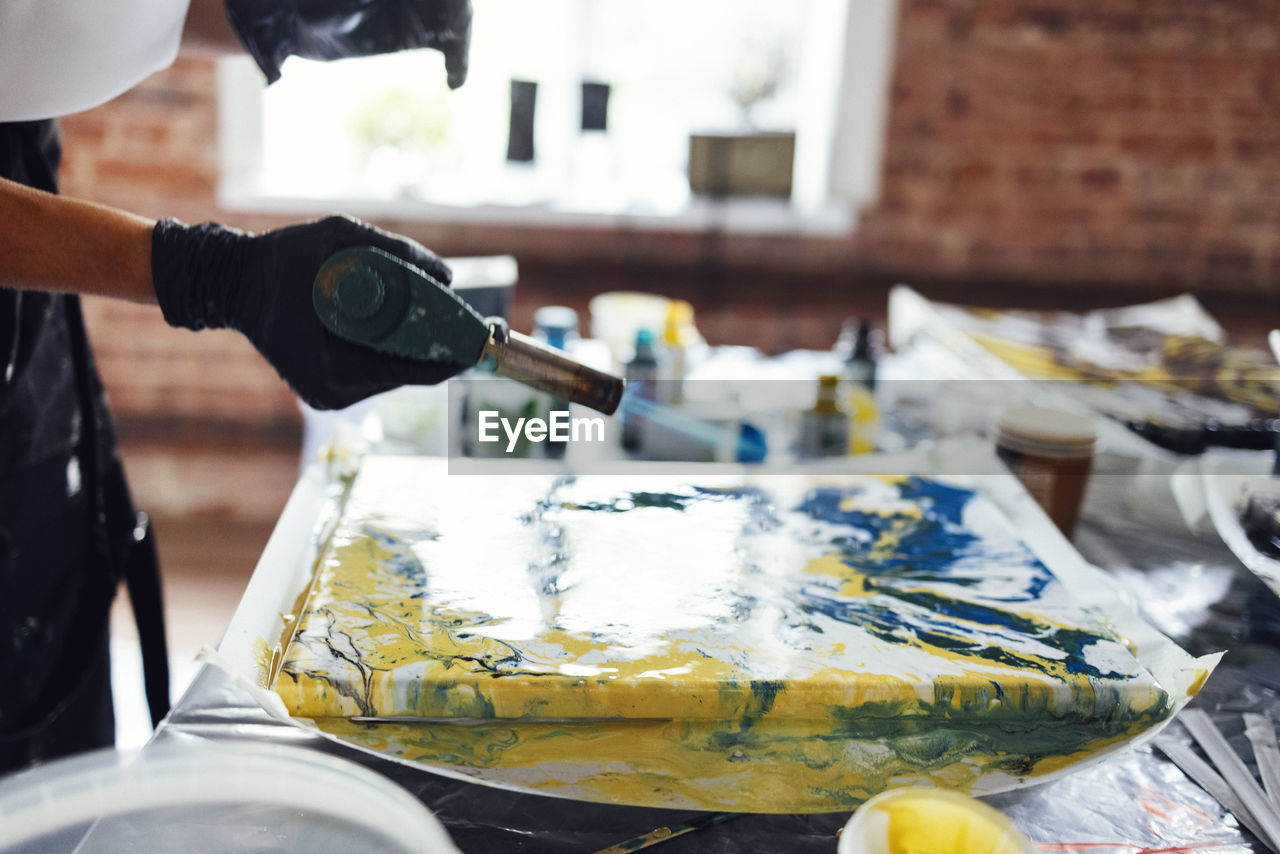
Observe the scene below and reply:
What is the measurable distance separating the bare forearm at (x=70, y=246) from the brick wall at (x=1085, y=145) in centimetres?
239

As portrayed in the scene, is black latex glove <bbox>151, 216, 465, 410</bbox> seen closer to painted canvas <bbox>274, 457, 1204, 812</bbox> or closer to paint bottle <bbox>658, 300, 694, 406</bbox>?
painted canvas <bbox>274, 457, 1204, 812</bbox>

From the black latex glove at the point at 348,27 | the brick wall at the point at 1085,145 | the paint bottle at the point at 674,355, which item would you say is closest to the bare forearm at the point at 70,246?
the black latex glove at the point at 348,27

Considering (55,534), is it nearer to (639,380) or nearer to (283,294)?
(283,294)

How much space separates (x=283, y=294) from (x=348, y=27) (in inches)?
17.6

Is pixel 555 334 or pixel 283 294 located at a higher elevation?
pixel 283 294

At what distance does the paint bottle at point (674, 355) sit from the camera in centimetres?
127

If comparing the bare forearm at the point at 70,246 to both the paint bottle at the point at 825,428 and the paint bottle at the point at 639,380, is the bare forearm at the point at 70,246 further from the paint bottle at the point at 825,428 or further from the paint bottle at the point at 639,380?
the paint bottle at the point at 825,428

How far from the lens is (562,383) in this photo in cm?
69

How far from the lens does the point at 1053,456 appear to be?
90cm

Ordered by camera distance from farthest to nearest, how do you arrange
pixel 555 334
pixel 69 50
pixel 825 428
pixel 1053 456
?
pixel 555 334, pixel 825 428, pixel 1053 456, pixel 69 50

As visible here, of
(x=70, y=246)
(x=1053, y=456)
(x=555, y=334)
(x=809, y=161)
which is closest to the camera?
(x=70, y=246)

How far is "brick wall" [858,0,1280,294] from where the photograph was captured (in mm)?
2625

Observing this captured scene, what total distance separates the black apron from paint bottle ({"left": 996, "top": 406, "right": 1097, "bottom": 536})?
885mm

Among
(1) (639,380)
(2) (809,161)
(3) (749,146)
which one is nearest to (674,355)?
(1) (639,380)
